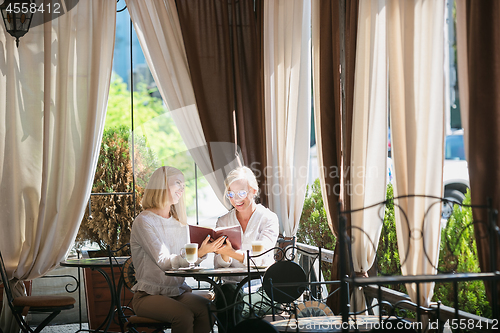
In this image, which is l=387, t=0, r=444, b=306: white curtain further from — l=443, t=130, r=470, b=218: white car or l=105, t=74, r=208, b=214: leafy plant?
l=443, t=130, r=470, b=218: white car

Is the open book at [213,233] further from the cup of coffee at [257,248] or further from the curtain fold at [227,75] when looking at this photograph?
the curtain fold at [227,75]

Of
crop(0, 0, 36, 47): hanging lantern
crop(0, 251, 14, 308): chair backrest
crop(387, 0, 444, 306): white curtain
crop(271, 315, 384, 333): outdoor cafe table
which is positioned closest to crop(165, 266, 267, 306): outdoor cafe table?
crop(271, 315, 384, 333): outdoor cafe table

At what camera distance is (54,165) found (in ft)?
13.6

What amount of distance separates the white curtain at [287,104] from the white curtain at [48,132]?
1.46m

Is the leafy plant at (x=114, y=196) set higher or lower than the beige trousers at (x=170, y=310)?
higher

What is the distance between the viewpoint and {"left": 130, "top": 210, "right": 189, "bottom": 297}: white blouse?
2.96 metres

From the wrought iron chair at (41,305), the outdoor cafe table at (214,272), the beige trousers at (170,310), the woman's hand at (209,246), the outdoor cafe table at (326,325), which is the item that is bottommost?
the wrought iron chair at (41,305)

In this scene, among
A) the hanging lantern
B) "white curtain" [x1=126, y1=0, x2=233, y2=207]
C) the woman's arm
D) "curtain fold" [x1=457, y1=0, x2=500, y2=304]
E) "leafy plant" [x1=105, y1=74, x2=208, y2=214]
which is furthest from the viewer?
"leafy plant" [x1=105, y1=74, x2=208, y2=214]

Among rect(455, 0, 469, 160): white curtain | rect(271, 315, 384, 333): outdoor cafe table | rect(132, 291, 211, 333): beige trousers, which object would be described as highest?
rect(455, 0, 469, 160): white curtain

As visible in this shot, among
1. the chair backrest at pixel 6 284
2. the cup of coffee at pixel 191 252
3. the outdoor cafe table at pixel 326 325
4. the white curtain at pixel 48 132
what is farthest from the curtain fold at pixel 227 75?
the outdoor cafe table at pixel 326 325

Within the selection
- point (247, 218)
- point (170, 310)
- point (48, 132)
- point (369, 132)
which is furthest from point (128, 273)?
point (369, 132)

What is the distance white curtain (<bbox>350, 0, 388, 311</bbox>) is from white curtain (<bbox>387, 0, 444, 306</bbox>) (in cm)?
26

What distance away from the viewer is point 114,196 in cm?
476

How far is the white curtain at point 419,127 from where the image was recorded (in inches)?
97.4
